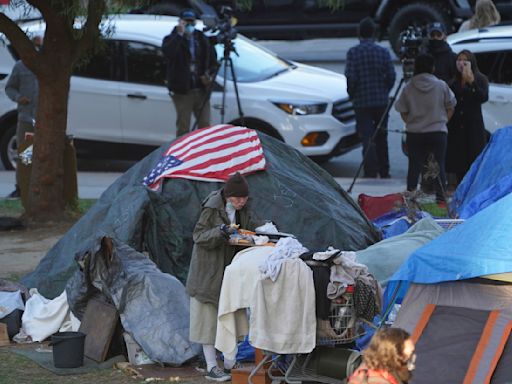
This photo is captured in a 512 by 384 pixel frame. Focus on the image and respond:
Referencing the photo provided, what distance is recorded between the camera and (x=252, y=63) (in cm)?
1619

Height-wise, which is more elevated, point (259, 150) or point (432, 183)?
point (259, 150)

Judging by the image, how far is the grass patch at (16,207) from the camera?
13.7m

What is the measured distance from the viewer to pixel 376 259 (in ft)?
29.5

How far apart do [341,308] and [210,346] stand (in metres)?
1.11

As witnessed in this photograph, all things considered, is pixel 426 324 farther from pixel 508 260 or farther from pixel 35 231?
pixel 35 231

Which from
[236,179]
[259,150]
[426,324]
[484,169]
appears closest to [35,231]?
[259,150]

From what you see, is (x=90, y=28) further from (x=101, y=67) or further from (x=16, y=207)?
(x=101, y=67)

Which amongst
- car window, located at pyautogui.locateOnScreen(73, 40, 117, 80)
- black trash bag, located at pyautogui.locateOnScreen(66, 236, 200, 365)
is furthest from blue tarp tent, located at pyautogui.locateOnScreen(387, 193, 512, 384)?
car window, located at pyautogui.locateOnScreen(73, 40, 117, 80)

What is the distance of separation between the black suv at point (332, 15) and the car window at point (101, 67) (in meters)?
4.25

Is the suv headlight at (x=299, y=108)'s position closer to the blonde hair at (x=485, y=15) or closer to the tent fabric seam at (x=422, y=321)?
the blonde hair at (x=485, y=15)

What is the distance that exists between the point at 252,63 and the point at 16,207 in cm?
389

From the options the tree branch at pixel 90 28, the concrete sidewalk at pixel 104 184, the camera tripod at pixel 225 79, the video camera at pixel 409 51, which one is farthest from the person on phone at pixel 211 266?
the camera tripod at pixel 225 79

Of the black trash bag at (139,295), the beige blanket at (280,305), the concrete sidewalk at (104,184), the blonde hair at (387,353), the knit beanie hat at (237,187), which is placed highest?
the knit beanie hat at (237,187)

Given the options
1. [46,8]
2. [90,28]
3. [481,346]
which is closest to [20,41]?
[46,8]
